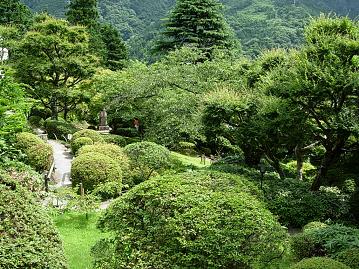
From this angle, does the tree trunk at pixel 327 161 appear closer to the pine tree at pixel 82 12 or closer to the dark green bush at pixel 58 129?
the dark green bush at pixel 58 129

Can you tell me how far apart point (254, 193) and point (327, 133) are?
4323mm

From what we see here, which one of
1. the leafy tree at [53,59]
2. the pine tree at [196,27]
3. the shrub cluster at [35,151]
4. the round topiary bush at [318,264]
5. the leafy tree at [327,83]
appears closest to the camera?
the round topiary bush at [318,264]

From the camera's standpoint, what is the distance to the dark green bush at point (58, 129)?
90.0 feet

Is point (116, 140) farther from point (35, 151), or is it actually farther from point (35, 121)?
point (35, 121)

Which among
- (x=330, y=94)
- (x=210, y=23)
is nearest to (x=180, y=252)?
(x=330, y=94)

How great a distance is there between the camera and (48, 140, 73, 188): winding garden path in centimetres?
1808

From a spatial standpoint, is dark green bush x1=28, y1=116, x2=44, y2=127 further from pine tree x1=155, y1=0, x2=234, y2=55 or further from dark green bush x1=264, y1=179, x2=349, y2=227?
dark green bush x1=264, y1=179, x2=349, y2=227

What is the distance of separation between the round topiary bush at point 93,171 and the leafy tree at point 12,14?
2785 centimetres

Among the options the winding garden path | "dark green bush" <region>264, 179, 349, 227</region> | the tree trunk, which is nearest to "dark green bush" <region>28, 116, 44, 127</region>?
the winding garden path

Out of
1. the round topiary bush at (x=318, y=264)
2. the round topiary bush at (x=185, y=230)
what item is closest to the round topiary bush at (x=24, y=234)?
the round topiary bush at (x=185, y=230)

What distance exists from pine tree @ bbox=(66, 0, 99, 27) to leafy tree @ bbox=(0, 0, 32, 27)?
4218mm

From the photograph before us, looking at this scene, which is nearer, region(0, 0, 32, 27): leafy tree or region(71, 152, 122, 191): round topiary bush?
region(71, 152, 122, 191): round topiary bush

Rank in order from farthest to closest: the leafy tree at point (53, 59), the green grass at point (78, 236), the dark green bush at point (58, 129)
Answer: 1. the dark green bush at point (58, 129)
2. the leafy tree at point (53, 59)
3. the green grass at point (78, 236)

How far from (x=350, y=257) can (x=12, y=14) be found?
39104mm
